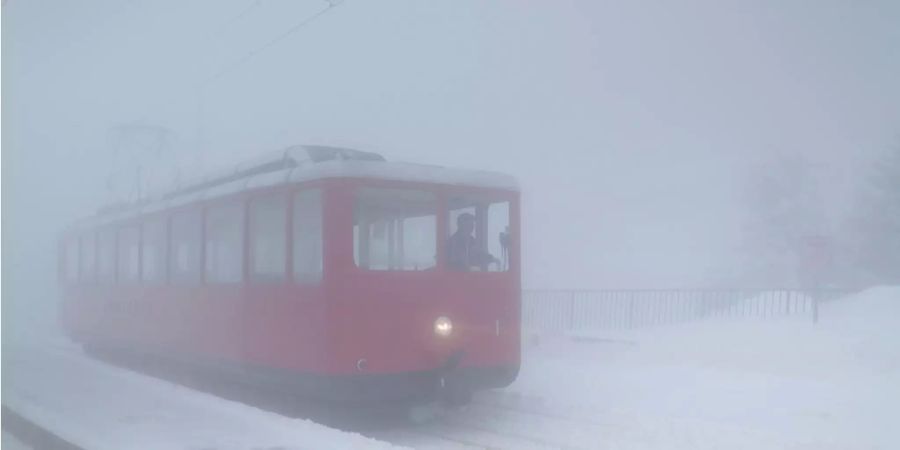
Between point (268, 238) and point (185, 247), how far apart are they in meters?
2.70

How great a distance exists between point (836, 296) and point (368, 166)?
12.6 metres

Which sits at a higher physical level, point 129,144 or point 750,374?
point 129,144

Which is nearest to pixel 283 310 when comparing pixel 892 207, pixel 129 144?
pixel 129 144

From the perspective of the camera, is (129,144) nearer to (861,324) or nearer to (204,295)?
(204,295)

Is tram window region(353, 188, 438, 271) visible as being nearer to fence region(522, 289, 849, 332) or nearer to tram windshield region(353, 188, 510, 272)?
tram windshield region(353, 188, 510, 272)

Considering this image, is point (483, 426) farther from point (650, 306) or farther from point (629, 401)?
point (650, 306)

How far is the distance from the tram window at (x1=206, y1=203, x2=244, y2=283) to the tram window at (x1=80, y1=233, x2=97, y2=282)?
19.3 ft

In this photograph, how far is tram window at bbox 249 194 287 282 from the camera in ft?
32.1

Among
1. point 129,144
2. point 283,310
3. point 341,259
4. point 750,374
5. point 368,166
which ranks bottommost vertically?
point 750,374

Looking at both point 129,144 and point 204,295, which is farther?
point 129,144

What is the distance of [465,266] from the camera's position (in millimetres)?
10047

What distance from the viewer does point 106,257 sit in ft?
50.9

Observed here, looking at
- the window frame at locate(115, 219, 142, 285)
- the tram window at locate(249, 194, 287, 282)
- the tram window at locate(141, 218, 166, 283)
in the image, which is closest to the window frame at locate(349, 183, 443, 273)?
the tram window at locate(249, 194, 287, 282)

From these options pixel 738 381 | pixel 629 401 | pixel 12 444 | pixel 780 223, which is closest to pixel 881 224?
pixel 780 223
